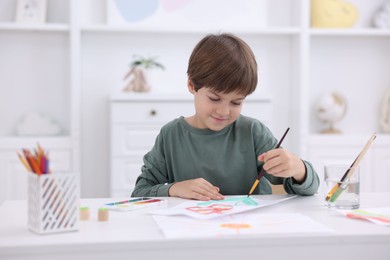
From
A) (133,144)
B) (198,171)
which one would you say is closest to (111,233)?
(198,171)

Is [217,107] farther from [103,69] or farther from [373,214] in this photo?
[103,69]

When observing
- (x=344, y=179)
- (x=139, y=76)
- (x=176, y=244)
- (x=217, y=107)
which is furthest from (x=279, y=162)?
(x=139, y=76)

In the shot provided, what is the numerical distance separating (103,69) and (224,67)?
2.11 metres

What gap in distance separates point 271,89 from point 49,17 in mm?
1378

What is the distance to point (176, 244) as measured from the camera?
1.06m

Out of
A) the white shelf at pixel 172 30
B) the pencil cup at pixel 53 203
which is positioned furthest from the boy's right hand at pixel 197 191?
the white shelf at pixel 172 30

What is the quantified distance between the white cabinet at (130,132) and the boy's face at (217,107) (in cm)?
158

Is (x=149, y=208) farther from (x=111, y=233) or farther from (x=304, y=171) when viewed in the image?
(x=304, y=171)

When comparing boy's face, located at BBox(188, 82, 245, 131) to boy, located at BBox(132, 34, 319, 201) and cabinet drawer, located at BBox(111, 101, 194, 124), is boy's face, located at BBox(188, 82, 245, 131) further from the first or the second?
cabinet drawer, located at BBox(111, 101, 194, 124)

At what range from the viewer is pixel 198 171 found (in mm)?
1803

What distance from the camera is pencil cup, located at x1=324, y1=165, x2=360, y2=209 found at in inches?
55.1

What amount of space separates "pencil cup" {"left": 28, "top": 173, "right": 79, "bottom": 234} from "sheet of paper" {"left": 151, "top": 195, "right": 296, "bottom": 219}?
0.23 m

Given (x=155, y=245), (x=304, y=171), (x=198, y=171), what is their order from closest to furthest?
1. (x=155, y=245)
2. (x=304, y=171)
3. (x=198, y=171)

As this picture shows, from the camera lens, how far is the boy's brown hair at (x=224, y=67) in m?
1.64
